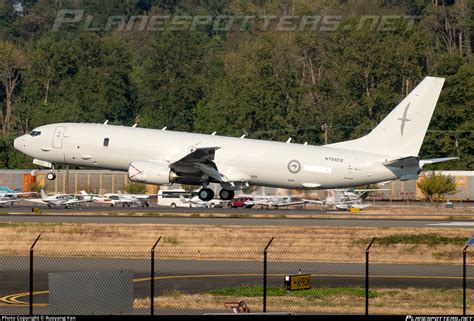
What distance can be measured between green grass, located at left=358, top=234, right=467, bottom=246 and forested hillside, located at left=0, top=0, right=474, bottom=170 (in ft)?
241

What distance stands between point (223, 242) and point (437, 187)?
5525 cm

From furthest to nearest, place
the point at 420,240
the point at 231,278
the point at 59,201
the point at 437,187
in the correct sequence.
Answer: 1. the point at 437,187
2. the point at 59,201
3. the point at 420,240
4. the point at 231,278

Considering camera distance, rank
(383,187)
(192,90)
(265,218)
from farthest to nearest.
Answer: (192,90)
(383,187)
(265,218)

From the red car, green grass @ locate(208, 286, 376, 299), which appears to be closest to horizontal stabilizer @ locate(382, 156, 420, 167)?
the red car

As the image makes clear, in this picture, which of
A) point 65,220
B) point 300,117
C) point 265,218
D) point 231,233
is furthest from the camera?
point 300,117

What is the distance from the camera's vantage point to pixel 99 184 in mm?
114812

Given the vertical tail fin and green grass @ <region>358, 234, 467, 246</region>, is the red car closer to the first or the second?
the vertical tail fin

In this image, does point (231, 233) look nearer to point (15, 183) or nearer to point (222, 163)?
point (222, 163)

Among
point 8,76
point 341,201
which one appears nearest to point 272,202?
point 341,201

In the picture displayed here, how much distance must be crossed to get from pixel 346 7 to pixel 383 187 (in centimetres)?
7156

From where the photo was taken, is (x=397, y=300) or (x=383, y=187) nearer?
(x=397, y=300)

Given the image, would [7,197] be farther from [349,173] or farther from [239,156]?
[349,173]

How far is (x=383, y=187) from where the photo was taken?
10950 centimetres

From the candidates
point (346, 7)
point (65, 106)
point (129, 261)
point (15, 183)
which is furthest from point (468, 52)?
point (129, 261)
